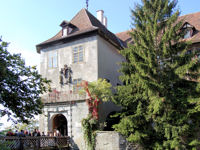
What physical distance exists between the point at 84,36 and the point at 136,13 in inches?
240

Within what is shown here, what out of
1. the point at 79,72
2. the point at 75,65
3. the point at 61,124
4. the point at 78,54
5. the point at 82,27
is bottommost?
the point at 61,124

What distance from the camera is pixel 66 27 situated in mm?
22156

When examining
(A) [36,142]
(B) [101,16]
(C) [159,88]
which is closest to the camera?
(C) [159,88]

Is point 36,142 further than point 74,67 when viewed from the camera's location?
No

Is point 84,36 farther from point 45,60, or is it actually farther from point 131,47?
point 131,47

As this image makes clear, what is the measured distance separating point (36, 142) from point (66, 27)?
11.7m

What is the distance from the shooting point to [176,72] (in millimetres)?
13695

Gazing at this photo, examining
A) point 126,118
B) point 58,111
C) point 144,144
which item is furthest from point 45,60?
point 144,144

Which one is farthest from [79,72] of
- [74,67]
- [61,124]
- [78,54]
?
[61,124]

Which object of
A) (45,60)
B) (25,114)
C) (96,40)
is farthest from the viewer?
(45,60)

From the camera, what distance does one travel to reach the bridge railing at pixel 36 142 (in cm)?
1338

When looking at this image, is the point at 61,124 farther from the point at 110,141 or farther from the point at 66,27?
the point at 66,27

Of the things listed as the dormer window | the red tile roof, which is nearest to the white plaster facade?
the red tile roof

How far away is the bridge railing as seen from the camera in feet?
43.9
